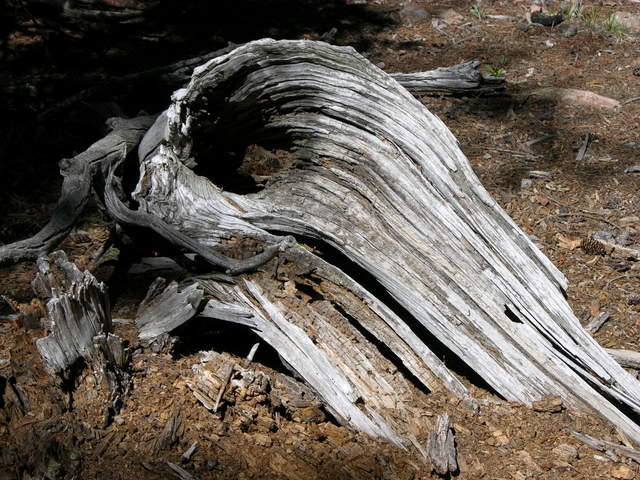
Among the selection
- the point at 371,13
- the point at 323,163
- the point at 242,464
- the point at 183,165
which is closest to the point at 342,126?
the point at 323,163

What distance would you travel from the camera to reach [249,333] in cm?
332

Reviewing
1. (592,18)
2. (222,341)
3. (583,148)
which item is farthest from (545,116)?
(222,341)

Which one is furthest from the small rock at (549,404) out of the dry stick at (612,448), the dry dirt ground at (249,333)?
the dry stick at (612,448)

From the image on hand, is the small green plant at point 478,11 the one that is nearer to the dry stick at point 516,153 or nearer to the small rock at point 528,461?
the dry stick at point 516,153

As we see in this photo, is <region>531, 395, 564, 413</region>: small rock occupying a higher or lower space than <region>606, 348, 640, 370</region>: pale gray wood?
higher

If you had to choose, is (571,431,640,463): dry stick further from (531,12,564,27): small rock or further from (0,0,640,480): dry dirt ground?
(531,12,564,27): small rock

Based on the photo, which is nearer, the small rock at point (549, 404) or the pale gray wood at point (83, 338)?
the pale gray wood at point (83, 338)

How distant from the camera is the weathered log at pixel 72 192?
3244 millimetres

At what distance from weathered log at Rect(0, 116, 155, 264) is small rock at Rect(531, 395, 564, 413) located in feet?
8.49

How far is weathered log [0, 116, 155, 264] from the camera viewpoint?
324 centimetres

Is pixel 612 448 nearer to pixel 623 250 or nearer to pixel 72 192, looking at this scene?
pixel 623 250

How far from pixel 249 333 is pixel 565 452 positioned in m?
1.65

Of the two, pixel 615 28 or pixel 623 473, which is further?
pixel 615 28

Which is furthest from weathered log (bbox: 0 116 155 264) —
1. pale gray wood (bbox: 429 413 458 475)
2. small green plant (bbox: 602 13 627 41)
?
small green plant (bbox: 602 13 627 41)
